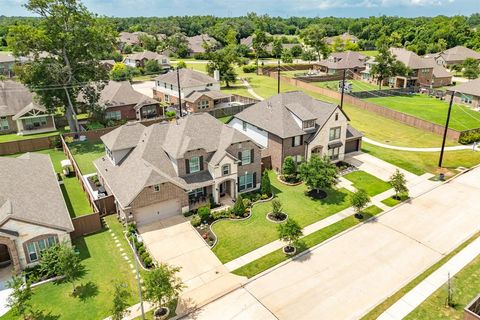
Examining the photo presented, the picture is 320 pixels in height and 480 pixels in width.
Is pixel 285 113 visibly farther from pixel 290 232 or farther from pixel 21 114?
pixel 21 114

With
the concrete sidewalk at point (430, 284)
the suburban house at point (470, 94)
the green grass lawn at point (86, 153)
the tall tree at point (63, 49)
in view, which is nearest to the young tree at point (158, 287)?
the concrete sidewalk at point (430, 284)

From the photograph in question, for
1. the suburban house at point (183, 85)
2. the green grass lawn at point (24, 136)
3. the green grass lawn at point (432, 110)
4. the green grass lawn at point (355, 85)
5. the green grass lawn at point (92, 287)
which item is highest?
the suburban house at point (183, 85)

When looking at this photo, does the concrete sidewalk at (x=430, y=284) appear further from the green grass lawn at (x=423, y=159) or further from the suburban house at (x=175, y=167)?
the suburban house at (x=175, y=167)

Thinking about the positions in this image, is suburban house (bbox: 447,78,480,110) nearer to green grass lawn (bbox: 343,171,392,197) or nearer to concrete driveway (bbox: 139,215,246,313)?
green grass lawn (bbox: 343,171,392,197)

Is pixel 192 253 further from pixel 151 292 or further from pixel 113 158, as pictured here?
pixel 113 158

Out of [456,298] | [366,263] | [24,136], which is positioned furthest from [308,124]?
[24,136]

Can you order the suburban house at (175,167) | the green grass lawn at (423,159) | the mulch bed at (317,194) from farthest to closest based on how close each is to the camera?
the green grass lawn at (423,159) → the mulch bed at (317,194) → the suburban house at (175,167)
